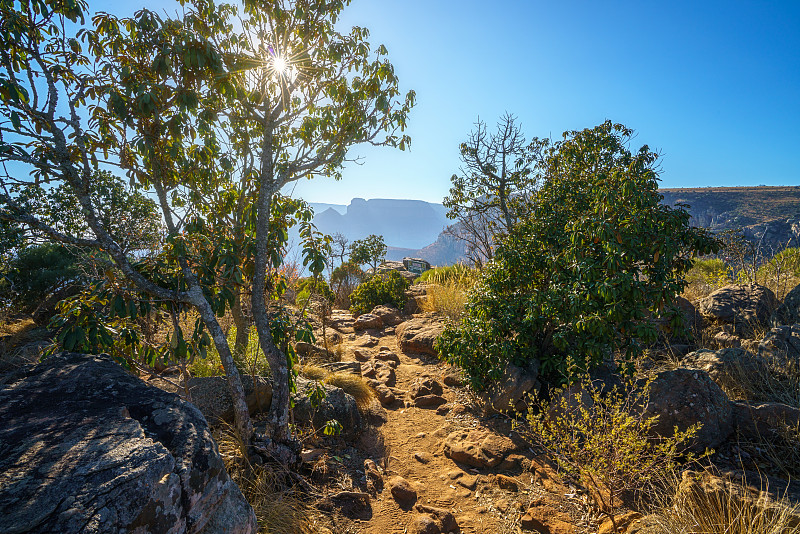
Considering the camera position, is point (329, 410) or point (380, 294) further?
point (380, 294)

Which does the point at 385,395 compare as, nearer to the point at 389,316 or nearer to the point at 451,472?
the point at 451,472

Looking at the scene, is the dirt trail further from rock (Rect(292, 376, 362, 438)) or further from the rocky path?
rock (Rect(292, 376, 362, 438))

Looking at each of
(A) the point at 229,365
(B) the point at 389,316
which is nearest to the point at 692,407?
(A) the point at 229,365

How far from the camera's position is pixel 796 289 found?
19.7 ft

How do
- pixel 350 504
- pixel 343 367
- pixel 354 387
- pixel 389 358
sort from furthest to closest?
pixel 389 358
pixel 343 367
pixel 354 387
pixel 350 504

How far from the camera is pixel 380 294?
41.6 feet

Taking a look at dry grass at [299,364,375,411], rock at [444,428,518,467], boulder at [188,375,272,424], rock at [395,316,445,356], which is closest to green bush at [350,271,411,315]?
rock at [395,316,445,356]

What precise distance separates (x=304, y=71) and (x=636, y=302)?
164 inches

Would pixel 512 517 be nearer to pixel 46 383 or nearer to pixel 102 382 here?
pixel 102 382

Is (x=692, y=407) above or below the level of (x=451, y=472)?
above

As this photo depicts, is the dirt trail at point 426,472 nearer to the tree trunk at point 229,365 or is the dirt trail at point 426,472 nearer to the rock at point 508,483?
the rock at point 508,483

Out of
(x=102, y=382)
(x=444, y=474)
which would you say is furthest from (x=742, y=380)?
(x=102, y=382)

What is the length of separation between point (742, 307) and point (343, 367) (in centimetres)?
709

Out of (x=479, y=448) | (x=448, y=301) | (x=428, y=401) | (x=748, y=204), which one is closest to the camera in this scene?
(x=479, y=448)
